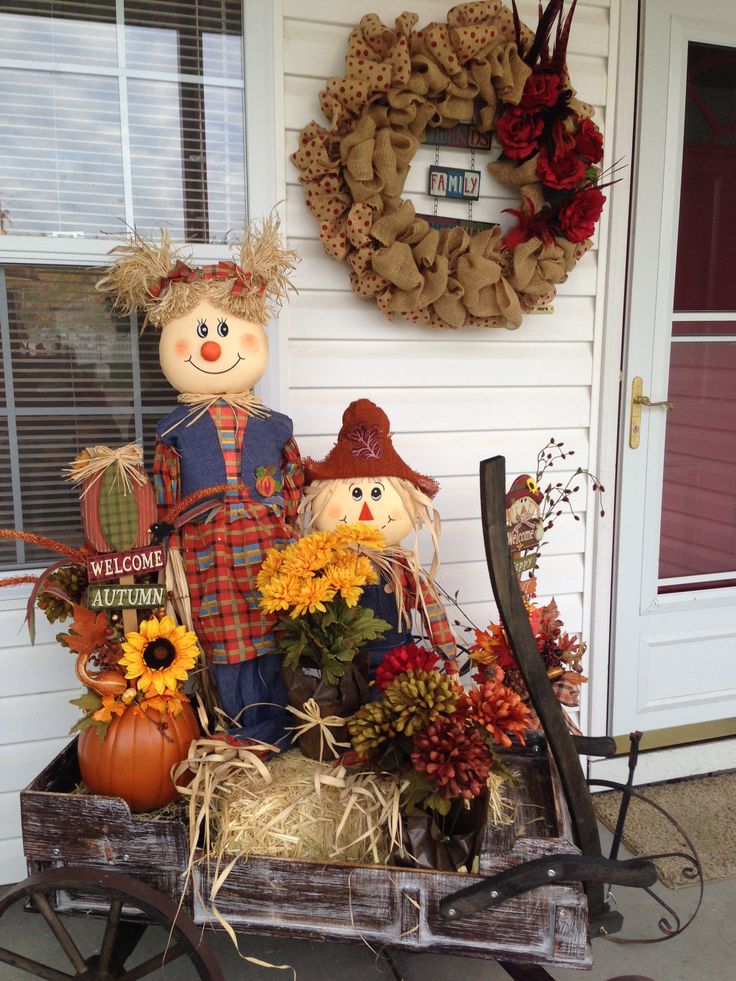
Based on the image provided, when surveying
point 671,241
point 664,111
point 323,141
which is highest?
point 664,111

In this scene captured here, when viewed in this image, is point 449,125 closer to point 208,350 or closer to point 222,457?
point 208,350

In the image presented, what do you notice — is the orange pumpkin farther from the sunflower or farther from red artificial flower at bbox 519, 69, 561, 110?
red artificial flower at bbox 519, 69, 561, 110

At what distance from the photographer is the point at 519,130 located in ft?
6.78

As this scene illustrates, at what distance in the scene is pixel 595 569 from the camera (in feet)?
8.19

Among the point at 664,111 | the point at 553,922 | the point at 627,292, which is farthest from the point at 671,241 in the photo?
the point at 553,922

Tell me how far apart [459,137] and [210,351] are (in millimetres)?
997

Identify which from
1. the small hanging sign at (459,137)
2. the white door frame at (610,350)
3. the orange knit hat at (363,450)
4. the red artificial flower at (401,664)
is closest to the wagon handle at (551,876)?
the red artificial flower at (401,664)

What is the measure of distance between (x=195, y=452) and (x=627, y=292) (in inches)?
57.6

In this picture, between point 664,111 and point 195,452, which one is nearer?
point 195,452

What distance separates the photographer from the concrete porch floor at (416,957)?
183 centimetres

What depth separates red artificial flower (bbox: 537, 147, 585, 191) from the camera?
6.86ft

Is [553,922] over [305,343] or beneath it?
beneath

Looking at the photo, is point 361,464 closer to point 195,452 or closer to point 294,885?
point 195,452

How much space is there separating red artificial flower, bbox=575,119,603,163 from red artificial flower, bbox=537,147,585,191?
0.9 inches
